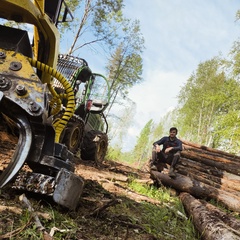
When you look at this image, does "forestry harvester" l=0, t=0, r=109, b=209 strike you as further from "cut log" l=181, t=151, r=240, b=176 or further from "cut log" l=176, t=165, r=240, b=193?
"cut log" l=181, t=151, r=240, b=176

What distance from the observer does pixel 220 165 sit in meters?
9.27

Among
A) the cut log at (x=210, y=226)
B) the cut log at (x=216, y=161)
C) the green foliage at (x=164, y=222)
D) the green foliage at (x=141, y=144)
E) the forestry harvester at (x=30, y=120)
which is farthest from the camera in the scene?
the green foliage at (x=141, y=144)

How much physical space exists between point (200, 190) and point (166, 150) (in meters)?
1.81

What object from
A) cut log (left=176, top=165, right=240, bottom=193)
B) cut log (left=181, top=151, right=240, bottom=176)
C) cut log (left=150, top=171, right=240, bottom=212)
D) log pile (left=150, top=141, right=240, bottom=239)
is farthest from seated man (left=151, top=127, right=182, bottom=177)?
cut log (left=181, top=151, right=240, bottom=176)

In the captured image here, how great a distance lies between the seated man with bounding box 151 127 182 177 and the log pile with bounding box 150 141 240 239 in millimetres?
536

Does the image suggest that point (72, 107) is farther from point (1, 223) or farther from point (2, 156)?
point (2, 156)

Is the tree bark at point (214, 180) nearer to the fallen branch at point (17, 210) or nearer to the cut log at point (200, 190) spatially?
the cut log at point (200, 190)

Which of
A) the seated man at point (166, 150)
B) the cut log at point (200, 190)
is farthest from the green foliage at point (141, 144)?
the cut log at point (200, 190)

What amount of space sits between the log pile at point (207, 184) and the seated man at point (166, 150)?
54 cm

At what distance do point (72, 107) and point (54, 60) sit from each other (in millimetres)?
805

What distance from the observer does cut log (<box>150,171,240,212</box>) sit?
6.10 m

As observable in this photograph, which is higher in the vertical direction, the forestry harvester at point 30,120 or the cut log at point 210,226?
the forestry harvester at point 30,120

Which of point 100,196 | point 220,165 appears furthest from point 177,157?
point 100,196

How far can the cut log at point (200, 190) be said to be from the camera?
6097 mm
